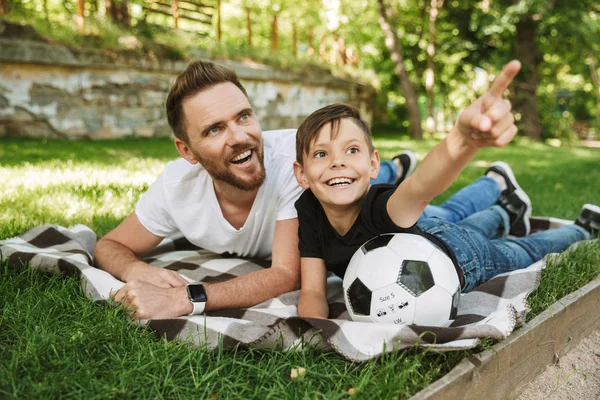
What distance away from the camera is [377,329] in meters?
1.84

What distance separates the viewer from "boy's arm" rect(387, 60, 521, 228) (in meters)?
1.45

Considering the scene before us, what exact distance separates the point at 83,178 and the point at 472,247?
12.2 ft

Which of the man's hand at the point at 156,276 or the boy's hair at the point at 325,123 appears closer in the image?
the boy's hair at the point at 325,123

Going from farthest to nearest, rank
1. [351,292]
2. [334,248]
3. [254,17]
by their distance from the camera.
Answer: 1. [254,17]
2. [334,248]
3. [351,292]

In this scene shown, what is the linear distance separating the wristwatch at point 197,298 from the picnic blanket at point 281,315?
0.17 ft

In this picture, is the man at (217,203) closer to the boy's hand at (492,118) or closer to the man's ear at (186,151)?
the man's ear at (186,151)

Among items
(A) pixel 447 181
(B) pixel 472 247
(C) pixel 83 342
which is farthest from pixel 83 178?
(A) pixel 447 181

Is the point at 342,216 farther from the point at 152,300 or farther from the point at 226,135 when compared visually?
the point at 152,300

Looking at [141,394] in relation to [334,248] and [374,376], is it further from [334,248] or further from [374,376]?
[334,248]

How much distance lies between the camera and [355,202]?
7.17ft

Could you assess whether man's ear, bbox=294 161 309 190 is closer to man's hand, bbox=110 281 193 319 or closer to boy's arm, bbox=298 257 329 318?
boy's arm, bbox=298 257 329 318

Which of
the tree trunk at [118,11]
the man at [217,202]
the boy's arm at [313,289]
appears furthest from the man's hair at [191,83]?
the tree trunk at [118,11]

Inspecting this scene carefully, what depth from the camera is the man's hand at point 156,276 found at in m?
2.36

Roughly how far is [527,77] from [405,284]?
13122 mm
